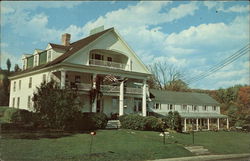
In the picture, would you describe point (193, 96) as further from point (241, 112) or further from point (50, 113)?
point (50, 113)

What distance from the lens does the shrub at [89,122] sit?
21.1 m

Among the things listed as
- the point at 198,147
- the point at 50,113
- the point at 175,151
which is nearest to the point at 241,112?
the point at 198,147

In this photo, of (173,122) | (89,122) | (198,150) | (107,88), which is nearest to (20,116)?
(89,122)

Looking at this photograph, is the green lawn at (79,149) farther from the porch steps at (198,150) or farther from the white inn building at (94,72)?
the white inn building at (94,72)

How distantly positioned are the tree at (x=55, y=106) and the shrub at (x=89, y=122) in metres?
A: 2.02

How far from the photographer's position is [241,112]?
90.3 feet

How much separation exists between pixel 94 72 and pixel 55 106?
10019mm

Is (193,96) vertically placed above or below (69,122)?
above

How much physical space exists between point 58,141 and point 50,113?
3.38m

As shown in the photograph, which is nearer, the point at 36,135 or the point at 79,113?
the point at 36,135

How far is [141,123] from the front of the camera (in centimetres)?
2472

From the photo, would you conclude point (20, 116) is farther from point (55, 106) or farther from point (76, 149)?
point (76, 149)

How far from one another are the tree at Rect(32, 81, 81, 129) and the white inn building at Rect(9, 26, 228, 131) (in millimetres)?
6258

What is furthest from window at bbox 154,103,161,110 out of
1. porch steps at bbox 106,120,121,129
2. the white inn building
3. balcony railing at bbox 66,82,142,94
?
porch steps at bbox 106,120,121,129
